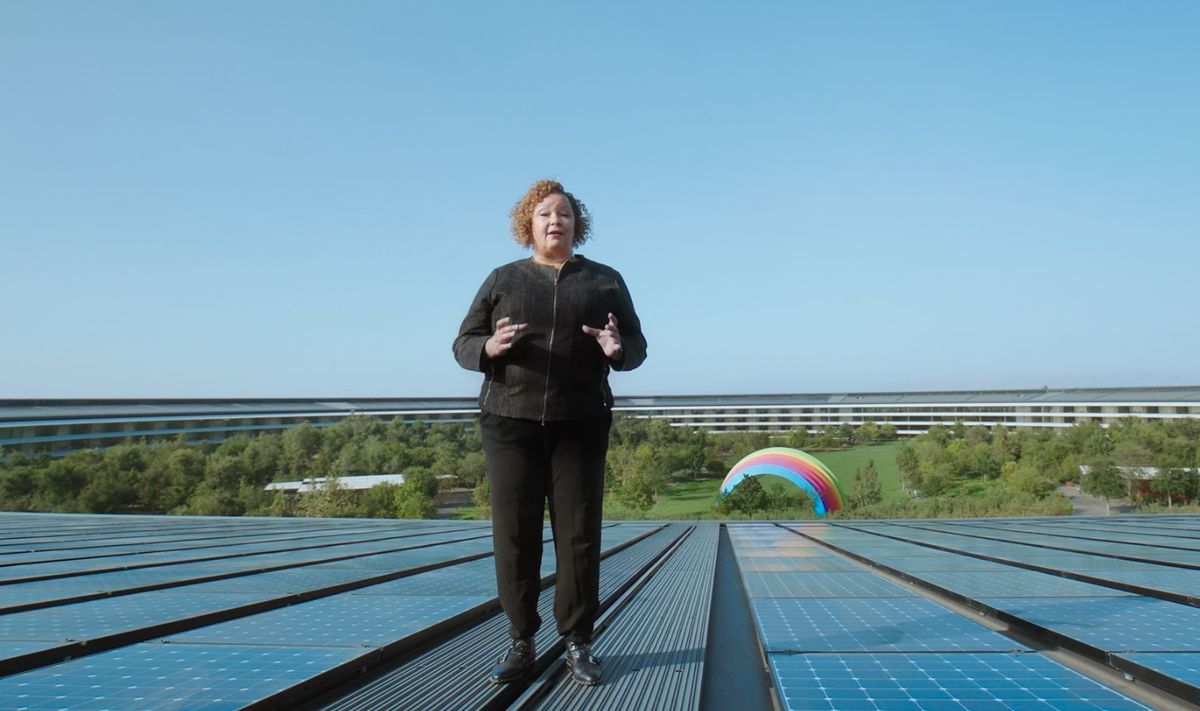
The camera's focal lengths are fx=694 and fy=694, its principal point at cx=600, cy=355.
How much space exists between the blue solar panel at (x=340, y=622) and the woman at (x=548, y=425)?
740mm

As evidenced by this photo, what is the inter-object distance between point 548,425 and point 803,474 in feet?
118

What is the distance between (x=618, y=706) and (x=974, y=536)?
1008 centimetres

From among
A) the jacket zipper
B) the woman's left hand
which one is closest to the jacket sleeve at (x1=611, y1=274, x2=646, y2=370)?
the woman's left hand

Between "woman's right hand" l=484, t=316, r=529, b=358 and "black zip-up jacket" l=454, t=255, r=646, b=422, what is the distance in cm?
7

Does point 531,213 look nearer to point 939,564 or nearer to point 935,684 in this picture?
point 935,684

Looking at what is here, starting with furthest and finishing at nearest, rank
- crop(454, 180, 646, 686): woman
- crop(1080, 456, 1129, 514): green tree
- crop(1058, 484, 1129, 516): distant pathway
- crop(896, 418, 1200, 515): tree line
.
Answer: crop(1058, 484, 1129, 516): distant pathway
crop(1080, 456, 1129, 514): green tree
crop(896, 418, 1200, 515): tree line
crop(454, 180, 646, 686): woman

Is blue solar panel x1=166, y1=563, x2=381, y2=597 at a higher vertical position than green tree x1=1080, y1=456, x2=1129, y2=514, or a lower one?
higher

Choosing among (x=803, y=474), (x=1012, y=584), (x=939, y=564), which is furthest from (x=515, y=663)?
(x=803, y=474)

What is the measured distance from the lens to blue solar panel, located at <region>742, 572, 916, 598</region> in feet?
14.9

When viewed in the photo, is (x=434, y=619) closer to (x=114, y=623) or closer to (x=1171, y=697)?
(x=114, y=623)

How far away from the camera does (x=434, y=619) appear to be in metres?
3.70

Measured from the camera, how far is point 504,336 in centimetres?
304

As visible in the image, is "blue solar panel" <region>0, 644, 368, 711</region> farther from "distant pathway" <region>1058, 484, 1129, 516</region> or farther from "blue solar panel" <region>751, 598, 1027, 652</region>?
"distant pathway" <region>1058, 484, 1129, 516</region>

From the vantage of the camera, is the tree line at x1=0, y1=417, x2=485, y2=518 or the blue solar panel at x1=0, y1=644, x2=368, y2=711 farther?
the tree line at x1=0, y1=417, x2=485, y2=518
